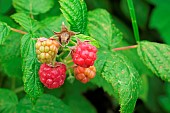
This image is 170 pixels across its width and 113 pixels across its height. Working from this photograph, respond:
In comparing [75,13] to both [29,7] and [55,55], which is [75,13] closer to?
[55,55]

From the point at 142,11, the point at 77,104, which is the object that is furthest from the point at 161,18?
the point at 77,104

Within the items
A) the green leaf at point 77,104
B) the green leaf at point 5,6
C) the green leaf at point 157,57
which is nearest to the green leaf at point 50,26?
the green leaf at point 157,57

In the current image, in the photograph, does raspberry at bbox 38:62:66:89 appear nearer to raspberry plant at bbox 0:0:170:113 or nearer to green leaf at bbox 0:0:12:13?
raspberry plant at bbox 0:0:170:113

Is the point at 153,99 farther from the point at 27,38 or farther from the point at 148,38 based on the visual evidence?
the point at 27,38

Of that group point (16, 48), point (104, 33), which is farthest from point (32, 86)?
point (104, 33)

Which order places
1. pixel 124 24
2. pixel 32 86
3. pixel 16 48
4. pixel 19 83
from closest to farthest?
pixel 32 86, pixel 16 48, pixel 19 83, pixel 124 24

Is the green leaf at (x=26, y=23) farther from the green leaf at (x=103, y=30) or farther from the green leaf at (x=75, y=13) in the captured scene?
the green leaf at (x=103, y=30)
